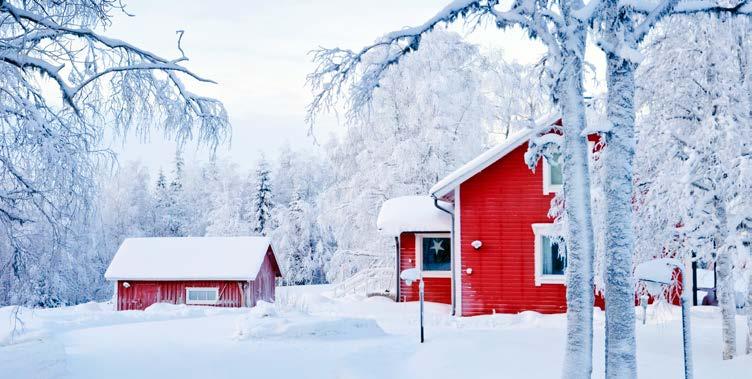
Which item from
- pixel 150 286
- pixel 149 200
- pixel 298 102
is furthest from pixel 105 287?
pixel 298 102

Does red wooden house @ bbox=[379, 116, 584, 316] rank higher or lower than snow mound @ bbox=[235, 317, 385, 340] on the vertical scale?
higher

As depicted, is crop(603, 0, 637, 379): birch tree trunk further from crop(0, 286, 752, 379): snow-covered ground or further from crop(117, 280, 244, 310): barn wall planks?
crop(117, 280, 244, 310): barn wall planks

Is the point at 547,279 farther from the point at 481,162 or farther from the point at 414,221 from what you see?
the point at 414,221

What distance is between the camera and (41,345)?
12.5 meters

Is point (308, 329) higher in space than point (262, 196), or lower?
lower

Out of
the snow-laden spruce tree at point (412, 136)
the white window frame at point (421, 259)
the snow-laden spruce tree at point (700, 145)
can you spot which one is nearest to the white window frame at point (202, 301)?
the snow-laden spruce tree at point (412, 136)

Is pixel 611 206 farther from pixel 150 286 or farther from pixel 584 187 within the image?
pixel 150 286

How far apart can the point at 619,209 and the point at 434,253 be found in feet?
47.3

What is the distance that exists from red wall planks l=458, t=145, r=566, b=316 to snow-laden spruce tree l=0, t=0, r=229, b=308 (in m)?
12.5

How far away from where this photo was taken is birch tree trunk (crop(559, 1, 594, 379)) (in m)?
8.09

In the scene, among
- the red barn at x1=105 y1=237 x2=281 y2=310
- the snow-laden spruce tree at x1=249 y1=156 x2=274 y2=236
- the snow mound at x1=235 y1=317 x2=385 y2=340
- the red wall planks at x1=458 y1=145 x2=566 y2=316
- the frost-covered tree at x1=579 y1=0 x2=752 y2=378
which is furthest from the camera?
the snow-laden spruce tree at x1=249 y1=156 x2=274 y2=236

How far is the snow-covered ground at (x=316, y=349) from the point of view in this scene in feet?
33.2

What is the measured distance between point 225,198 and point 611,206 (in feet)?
145

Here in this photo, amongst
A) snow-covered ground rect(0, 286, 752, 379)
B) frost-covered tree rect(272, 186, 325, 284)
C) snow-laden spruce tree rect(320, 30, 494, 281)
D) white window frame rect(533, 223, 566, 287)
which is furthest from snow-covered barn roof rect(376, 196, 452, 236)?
frost-covered tree rect(272, 186, 325, 284)
